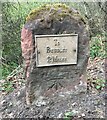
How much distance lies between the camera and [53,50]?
451 centimetres

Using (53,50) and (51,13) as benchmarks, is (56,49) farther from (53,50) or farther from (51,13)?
(51,13)

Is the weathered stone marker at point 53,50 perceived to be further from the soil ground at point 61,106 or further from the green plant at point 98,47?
the green plant at point 98,47

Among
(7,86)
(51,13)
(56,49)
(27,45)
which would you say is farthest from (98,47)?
(27,45)

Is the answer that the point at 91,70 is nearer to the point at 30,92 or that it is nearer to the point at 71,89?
the point at 71,89

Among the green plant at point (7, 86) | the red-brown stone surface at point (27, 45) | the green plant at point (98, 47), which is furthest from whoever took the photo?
the green plant at point (98, 47)

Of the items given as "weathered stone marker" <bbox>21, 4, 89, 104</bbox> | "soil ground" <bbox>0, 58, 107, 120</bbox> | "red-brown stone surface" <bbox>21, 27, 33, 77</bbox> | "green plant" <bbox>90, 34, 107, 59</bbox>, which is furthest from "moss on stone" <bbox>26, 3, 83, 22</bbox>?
"green plant" <bbox>90, 34, 107, 59</bbox>

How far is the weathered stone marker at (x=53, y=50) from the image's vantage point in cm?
439

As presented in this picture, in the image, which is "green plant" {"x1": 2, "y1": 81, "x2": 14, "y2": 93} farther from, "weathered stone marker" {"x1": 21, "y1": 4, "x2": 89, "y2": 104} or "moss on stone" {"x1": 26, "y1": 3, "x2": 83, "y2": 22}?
"moss on stone" {"x1": 26, "y1": 3, "x2": 83, "y2": 22}

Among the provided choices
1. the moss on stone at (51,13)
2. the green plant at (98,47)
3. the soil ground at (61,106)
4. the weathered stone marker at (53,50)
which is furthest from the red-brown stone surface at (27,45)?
the green plant at (98,47)

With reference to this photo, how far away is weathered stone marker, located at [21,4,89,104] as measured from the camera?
4387mm

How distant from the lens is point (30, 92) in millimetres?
4500

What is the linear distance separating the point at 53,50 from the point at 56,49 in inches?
1.8

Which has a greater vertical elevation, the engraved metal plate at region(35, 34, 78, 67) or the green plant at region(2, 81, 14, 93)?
the engraved metal plate at region(35, 34, 78, 67)

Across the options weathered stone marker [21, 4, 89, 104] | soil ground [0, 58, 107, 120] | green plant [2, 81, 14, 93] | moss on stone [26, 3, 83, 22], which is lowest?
soil ground [0, 58, 107, 120]
